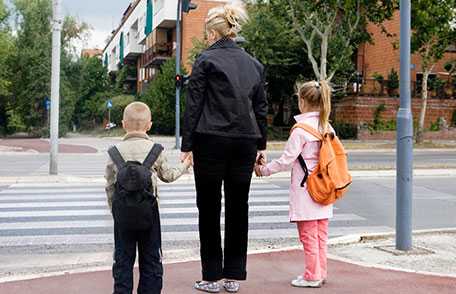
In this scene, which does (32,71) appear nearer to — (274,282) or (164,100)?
Answer: (164,100)

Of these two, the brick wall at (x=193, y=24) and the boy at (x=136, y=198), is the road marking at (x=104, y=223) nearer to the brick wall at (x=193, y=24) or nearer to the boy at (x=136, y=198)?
the boy at (x=136, y=198)

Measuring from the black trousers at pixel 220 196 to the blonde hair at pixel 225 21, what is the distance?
0.84 m

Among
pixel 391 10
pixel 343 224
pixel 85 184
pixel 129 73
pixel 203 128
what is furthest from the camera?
pixel 129 73

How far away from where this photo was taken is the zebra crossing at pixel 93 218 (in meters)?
8.43

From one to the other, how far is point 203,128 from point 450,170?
1472 cm

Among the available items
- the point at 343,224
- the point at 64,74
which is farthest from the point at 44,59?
the point at 343,224

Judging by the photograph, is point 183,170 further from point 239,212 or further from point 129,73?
point 129,73

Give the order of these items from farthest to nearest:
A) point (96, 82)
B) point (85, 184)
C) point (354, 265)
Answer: point (96, 82) < point (85, 184) < point (354, 265)

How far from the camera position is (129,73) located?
75438 millimetres

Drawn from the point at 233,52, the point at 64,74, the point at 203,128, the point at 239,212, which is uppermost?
the point at 64,74

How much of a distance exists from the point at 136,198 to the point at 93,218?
5888 mm

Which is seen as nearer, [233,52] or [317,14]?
[233,52]

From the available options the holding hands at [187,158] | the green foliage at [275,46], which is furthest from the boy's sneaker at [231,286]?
the green foliage at [275,46]

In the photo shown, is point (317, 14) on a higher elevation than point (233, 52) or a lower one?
higher
